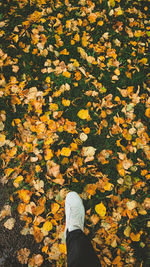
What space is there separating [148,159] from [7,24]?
2.75 metres

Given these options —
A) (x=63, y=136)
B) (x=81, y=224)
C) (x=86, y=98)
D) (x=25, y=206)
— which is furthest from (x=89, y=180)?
(x=86, y=98)

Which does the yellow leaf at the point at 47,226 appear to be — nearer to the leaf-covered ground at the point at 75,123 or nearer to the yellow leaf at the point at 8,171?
the leaf-covered ground at the point at 75,123

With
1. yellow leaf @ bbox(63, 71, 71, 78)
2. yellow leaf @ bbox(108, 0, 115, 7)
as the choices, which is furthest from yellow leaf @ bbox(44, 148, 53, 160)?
yellow leaf @ bbox(108, 0, 115, 7)

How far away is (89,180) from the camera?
1.93 meters

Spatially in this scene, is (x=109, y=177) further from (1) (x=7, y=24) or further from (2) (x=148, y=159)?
(1) (x=7, y=24)

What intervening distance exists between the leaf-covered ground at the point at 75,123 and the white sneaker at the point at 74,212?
11 cm

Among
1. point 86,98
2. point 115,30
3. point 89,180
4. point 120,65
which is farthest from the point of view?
point 115,30

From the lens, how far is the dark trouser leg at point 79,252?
1.29m

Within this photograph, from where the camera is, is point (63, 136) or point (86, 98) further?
point (86, 98)

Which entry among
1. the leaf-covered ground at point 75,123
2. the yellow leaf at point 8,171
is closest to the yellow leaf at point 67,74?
the leaf-covered ground at point 75,123

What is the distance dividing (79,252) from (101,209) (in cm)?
56

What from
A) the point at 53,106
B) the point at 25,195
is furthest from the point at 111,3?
the point at 25,195

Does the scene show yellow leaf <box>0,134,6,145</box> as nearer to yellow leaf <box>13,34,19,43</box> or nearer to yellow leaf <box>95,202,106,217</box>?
yellow leaf <box>95,202,106,217</box>

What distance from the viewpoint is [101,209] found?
1830 mm
